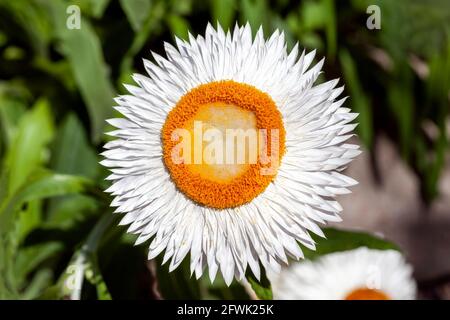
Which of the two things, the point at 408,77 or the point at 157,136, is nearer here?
the point at 157,136

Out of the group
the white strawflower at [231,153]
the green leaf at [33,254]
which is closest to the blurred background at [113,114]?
the green leaf at [33,254]

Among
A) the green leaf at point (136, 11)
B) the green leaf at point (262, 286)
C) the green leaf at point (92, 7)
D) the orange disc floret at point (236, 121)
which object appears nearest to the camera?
the orange disc floret at point (236, 121)

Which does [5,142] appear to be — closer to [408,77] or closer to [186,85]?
[186,85]

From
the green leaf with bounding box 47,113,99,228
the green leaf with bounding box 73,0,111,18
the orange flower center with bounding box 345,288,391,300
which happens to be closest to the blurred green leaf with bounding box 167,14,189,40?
the green leaf with bounding box 73,0,111,18

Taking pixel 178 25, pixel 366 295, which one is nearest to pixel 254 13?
pixel 178 25

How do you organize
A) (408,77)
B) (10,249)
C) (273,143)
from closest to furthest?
(273,143) → (10,249) → (408,77)

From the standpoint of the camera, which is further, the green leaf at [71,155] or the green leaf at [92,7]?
the green leaf at [71,155]

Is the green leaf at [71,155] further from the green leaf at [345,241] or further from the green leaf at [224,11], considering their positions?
the green leaf at [345,241]

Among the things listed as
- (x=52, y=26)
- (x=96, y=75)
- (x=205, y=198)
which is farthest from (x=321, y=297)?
(x=52, y=26)
